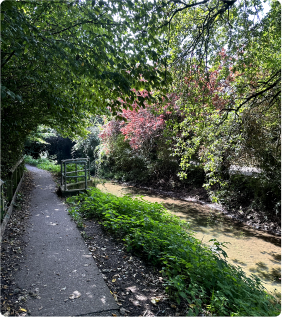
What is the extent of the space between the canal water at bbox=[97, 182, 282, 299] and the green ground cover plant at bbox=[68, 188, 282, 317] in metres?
1.12

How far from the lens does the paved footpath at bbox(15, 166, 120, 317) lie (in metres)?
2.78

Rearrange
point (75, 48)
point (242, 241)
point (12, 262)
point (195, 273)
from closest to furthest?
point (75, 48) < point (195, 273) < point (12, 262) < point (242, 241)

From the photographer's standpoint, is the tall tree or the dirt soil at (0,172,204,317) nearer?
the dirt soil at (0,172,204,317)

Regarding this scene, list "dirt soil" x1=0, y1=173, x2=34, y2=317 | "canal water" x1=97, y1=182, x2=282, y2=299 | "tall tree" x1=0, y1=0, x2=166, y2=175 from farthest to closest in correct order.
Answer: "canal water" x1=97, y1=182, x2=282, y2=299
"tall tree" x1=0, y1=0, x2=166, y2=175
"dirt soil" x1=0, y1=173, x2=34, y2=317

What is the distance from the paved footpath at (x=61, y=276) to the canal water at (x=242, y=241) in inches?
118

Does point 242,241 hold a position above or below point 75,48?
below

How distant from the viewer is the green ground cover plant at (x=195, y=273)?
2.82m

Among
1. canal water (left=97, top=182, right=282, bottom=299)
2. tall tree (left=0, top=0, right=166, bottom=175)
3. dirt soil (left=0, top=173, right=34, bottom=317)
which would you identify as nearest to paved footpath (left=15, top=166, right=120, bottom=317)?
dirt soil (left=0, top=173, right=34, bottom=317)

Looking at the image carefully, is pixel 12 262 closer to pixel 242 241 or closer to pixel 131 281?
pixel 131 281

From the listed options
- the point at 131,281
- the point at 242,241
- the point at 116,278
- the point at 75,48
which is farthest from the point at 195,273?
the point at 242,241

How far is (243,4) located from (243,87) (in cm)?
193

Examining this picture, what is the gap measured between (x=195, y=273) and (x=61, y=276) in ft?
6.52

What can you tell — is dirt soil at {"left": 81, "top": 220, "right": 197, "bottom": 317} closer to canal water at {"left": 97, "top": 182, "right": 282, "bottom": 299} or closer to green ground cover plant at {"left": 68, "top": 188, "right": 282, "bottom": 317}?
green ground cover plant at {"left": 68, "top": 188, "right": 282, "bottom": 317}

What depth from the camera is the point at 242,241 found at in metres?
7.19
